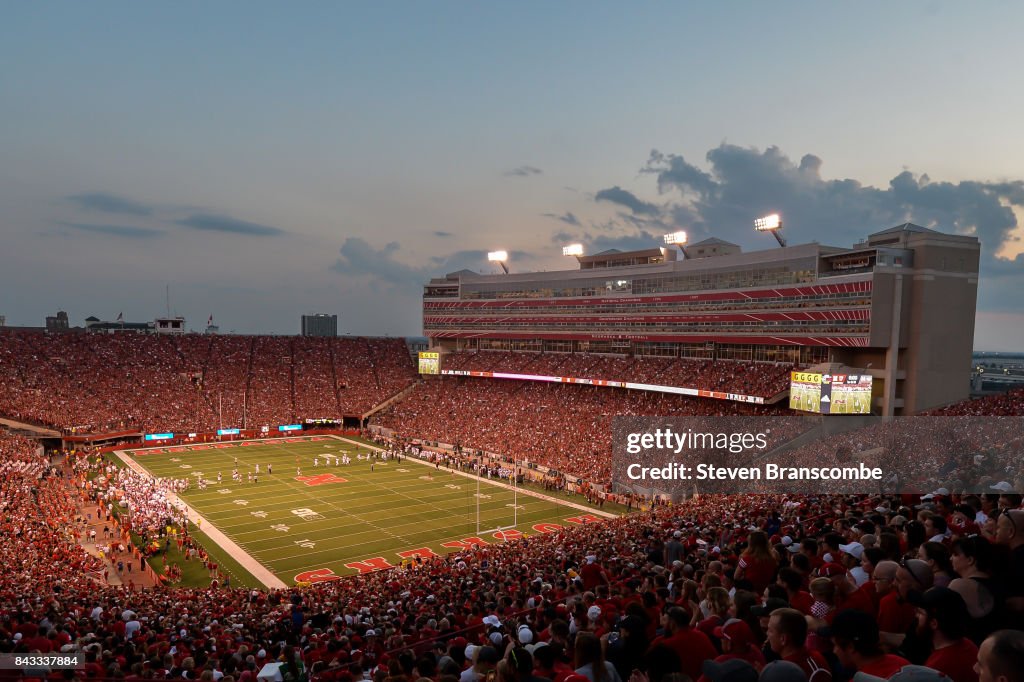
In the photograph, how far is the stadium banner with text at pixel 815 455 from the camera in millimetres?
19578

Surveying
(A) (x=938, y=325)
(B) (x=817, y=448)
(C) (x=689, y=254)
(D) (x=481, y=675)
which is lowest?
(B) (x=817, y=448)

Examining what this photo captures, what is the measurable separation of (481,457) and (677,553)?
34.4 meters

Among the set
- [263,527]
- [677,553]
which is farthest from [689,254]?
[677,553]

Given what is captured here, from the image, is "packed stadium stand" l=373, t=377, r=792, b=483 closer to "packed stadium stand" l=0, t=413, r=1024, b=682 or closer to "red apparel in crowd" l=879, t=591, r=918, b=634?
"packed stadium stand" l=0, t=413, r=1024, b=682

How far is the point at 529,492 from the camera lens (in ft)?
130

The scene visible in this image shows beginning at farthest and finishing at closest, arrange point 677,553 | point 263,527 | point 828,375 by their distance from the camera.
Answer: point 828,375 < point 263,527 < point 677,553

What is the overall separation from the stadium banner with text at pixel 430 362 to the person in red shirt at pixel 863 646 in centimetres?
6404

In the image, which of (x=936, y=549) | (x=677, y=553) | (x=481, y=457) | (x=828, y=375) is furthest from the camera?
(x=481, y=457)

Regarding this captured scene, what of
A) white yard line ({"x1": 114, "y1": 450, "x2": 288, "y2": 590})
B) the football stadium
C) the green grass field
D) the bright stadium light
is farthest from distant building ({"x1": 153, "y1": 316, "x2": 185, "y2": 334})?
the bright stadium light

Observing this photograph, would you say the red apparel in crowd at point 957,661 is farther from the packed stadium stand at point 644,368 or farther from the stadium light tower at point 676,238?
the stadium light tower at point 676,238

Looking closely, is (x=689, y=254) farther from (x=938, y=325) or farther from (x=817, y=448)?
(x=817, y=448)

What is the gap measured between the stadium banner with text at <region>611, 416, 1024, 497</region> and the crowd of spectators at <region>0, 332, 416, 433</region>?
1293 inches

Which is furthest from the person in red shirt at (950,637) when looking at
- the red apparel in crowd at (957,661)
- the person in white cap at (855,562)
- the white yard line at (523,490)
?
the white yard line at (523,490)

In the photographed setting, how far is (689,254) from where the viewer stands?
5750cm
